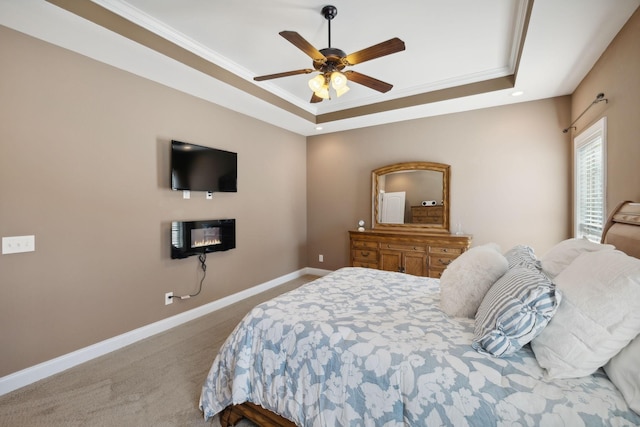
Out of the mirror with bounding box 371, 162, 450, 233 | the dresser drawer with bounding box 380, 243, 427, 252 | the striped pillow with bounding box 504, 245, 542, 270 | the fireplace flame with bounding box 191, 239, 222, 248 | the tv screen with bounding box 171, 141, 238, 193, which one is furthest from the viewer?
the mirror with bounding box 371, 162, 450, 233

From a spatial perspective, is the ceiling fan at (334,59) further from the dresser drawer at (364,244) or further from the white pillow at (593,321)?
the dresser drawer at (364,244)

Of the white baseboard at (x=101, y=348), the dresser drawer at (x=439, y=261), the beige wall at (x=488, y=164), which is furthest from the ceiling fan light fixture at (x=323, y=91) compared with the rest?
the white baseboard at (x=101, y=348)

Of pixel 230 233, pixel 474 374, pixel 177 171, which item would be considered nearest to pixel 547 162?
pixel 474 374

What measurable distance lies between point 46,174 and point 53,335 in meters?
1.31

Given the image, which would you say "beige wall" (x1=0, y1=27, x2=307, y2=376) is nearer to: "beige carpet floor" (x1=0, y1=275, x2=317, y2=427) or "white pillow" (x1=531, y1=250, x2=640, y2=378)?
"beige carpet floor" (x1=0, y1=275, x2=317, y2=427)

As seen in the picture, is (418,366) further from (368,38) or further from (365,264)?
(365,264)

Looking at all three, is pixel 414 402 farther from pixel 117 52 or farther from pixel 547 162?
pixel 547 162

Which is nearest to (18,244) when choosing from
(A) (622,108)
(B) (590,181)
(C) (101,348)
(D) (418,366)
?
(C) (101,348)

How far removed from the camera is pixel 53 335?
2262 mm

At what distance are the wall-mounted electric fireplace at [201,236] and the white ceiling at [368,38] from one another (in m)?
1.53

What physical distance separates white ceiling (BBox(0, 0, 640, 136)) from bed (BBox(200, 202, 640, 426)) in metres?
1.47

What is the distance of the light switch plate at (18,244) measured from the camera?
2039 millimetres

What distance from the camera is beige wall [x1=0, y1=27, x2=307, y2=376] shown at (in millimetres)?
2088

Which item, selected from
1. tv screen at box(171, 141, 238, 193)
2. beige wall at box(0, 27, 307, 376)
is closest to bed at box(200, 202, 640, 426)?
beige wall at box(0, 27, 307, 376)
